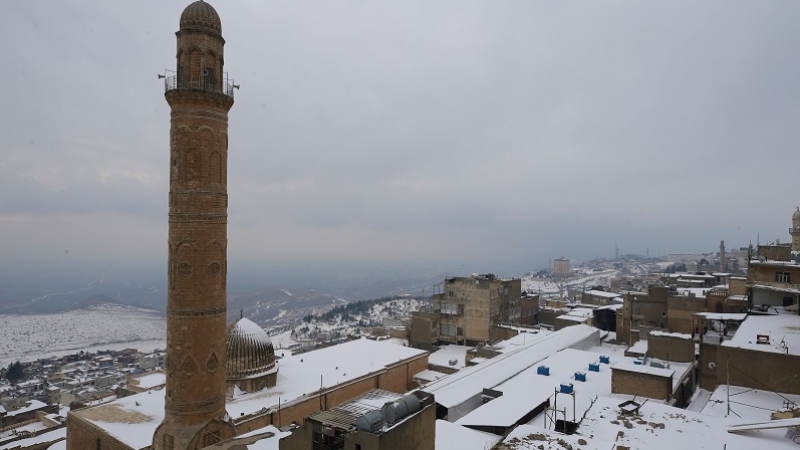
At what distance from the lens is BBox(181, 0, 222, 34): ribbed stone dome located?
59.2 ft

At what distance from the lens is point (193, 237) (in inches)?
723

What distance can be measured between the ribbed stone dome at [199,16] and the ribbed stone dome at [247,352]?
17.8 metres

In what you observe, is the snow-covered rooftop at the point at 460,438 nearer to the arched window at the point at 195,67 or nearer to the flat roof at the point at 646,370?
the flat roof at the point at 646,370

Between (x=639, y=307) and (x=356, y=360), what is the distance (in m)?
30.8

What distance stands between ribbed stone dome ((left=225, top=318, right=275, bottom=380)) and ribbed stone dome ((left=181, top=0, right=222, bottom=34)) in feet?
58.2

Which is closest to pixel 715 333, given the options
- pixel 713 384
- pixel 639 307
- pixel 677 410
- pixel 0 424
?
pixel 713 384

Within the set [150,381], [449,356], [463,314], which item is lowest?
[449,356]

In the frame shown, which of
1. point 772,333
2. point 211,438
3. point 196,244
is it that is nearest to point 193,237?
point 196,244

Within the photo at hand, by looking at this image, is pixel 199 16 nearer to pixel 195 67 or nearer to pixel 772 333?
pixel 195 67

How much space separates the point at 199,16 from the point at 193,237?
29.0 feet

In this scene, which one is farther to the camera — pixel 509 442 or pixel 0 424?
pixel 0 424

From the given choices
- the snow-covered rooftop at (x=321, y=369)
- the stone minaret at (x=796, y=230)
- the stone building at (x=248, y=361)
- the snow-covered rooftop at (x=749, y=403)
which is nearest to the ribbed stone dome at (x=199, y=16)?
the stone building at (x=248, y=361)

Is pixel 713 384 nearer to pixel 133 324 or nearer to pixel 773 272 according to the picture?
pixel 773 272

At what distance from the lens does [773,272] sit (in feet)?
120
